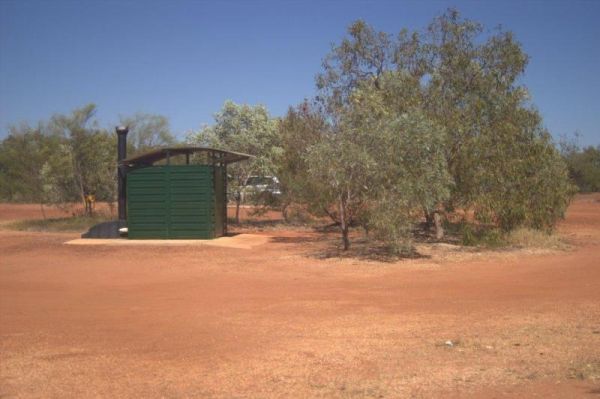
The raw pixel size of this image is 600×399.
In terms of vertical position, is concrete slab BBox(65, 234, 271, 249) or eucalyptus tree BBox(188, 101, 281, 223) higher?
eucalyptus tree BBox(188, 101, 281, 223)

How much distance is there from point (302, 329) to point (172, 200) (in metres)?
13.1

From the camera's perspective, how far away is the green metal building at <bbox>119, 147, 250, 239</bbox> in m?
20.7

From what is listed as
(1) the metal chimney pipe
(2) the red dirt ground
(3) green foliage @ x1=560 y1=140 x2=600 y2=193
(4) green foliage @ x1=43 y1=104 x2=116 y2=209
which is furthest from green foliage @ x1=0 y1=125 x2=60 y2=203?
(3) green foliage @ x1=560 y1=140 x2=600 y2=193

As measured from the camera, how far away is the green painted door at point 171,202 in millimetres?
20688

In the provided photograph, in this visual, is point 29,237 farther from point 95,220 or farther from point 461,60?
point 461,60

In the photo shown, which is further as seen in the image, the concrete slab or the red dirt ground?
the concrete slab

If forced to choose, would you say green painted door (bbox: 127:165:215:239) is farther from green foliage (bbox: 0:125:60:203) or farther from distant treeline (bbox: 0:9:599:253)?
green foliage (bbox: 0:125:60:203)

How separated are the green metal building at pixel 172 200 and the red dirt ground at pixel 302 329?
5.19 metres

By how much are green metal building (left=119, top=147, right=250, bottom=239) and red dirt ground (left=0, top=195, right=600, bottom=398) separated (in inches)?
204

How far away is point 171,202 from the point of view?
20.8 meters

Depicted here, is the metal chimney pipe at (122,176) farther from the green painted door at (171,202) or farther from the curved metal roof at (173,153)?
the green painted door at (171,202)

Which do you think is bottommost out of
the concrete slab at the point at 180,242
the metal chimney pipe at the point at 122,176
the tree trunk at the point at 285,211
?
the concrete slab at the point at 180,242

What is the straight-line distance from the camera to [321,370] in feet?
21.8

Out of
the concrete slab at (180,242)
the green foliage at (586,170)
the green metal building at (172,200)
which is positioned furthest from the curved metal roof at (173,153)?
the green foliage at (586,170)
